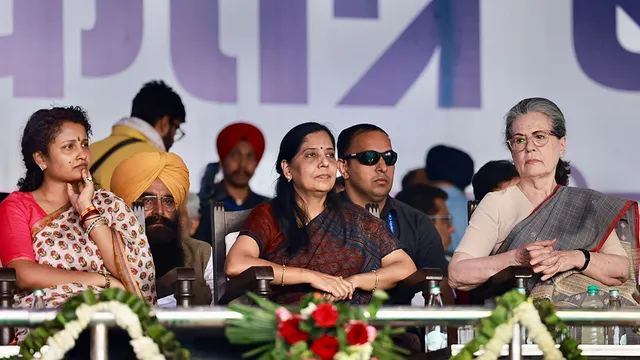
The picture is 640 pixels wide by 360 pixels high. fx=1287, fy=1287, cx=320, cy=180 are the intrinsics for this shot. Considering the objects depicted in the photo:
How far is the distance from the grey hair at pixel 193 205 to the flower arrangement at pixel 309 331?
3.25m

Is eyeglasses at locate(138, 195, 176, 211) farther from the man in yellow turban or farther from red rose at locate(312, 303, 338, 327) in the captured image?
red rose at locate(312, 303, 338, 327)

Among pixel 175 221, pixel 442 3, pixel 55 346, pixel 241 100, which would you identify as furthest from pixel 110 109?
pixel 55 346

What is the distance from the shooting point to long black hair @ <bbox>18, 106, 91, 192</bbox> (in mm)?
4242

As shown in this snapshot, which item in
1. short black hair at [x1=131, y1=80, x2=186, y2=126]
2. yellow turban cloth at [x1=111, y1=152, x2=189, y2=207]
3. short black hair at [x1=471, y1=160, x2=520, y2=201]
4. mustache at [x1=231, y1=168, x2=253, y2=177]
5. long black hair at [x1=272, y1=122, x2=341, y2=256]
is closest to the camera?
long black hair at [x1=272, y1=122, x2=341, y2=256]

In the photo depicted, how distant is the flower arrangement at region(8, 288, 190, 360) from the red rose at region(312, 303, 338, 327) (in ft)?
0.93

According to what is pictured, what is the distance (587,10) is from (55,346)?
4.28 m

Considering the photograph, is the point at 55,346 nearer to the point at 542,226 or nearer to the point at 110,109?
the point at 542,226

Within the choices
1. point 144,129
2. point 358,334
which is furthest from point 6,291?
point 144,129

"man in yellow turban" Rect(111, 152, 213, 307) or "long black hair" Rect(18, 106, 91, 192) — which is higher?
"long black hair" Rect(18, 106, 91, 192)

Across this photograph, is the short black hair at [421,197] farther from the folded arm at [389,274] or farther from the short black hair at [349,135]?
the folded arm at [389,274]

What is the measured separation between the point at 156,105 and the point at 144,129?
0.52 ft

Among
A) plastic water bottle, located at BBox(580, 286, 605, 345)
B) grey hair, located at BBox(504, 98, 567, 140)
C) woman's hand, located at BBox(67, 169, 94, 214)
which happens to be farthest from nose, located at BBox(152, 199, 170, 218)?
plastic water bottle, located at BBox(580, 286, 605, 345)

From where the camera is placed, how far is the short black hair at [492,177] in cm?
534

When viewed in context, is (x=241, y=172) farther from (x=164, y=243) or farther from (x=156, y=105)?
(x=164, y=243)
